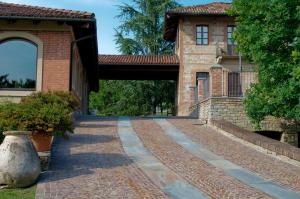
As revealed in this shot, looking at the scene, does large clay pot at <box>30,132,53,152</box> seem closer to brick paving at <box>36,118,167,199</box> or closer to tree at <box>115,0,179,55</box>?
brick paving at <box>36,118,167,199</box>

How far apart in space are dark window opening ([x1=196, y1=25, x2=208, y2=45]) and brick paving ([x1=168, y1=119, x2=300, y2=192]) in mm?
13795

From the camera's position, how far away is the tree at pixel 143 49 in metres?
39.1

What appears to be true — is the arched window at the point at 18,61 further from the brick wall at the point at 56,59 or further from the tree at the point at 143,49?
the tree at the point at 143,49

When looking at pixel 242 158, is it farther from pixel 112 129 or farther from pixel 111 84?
pixel 111 84

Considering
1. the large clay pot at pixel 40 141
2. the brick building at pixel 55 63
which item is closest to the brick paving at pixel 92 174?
the large clay pot at pixel 40 141

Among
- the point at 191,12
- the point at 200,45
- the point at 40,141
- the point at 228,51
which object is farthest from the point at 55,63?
the point at 228,51

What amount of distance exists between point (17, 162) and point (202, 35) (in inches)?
922

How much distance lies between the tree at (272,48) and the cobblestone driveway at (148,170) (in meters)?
1.99

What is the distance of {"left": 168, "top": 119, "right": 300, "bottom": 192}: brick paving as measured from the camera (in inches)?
360

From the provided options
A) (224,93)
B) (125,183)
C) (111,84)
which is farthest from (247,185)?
(111,84)

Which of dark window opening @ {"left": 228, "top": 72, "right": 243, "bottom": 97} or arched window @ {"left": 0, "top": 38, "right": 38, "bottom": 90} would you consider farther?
dark window opening @ {"left": 228, "top": 72, "right": 243, "bottom": 97}

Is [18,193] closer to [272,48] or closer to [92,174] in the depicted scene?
[92,174]

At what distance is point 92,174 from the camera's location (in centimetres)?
863

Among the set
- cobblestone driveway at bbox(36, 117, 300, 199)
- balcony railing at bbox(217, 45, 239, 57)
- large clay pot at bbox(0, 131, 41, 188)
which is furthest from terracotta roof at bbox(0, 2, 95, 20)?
balcony railing at bbox(217, 45, 239, 57)
